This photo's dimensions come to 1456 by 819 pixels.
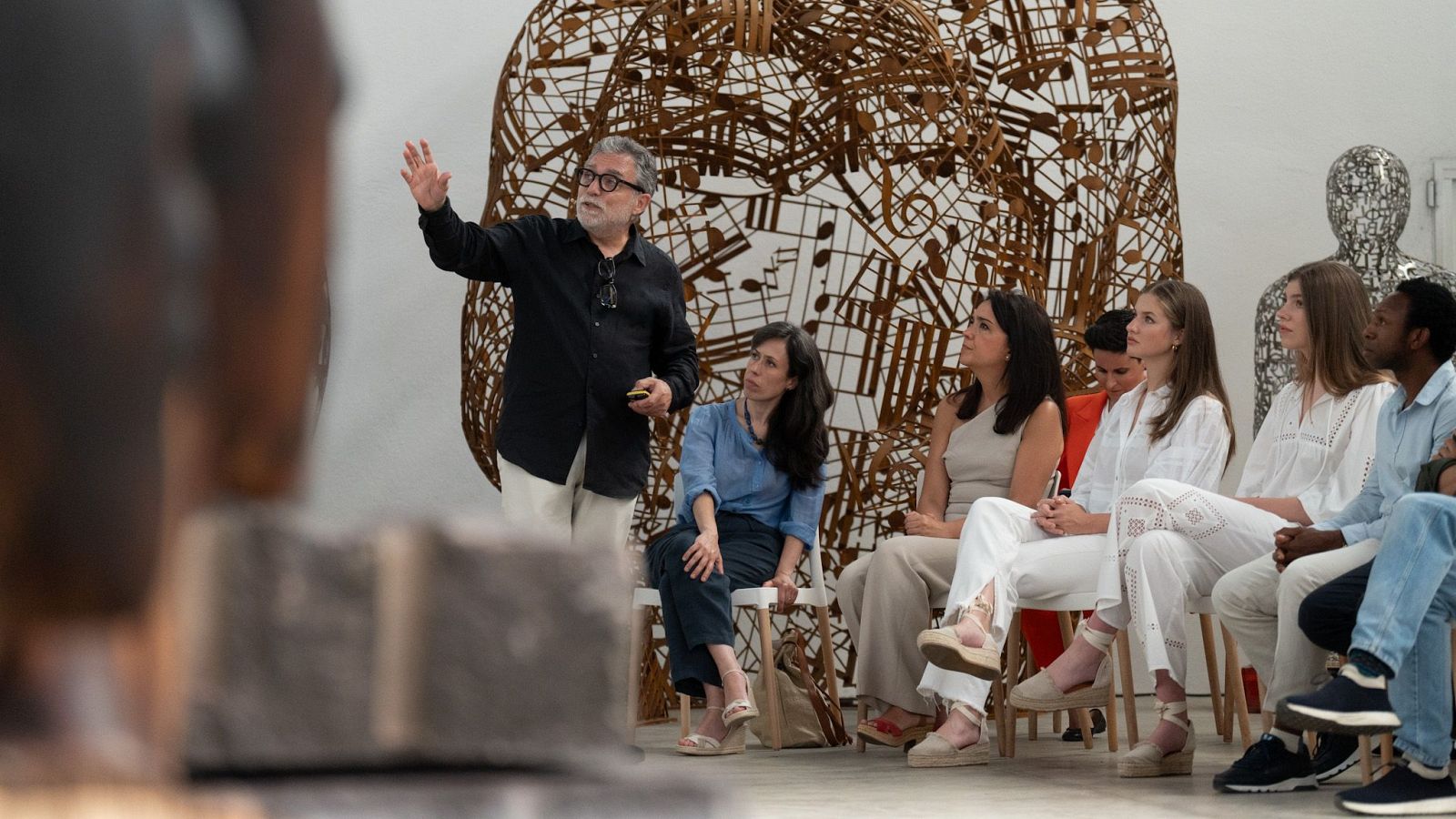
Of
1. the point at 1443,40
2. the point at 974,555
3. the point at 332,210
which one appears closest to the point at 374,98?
the point at 974,555

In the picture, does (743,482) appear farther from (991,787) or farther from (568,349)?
(991,787)

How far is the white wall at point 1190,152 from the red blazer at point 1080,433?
156 centimetres

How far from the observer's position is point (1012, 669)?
326 cm

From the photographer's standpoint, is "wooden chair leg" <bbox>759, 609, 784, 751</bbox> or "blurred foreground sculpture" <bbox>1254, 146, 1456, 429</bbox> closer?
"wooden chair leg" <bbox>759, 609, 784, 751</bbox>

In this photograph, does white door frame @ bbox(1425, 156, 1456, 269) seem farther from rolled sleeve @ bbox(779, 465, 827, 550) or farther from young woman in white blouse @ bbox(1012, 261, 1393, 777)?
rolled sleeve @ bbox(779, 465, 827, 550)

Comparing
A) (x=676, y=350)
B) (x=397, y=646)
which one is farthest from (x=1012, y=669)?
(x=397, y=646)

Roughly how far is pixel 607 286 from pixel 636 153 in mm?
243

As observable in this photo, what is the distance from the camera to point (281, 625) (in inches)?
14.8

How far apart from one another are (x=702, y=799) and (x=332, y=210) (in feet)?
0.63

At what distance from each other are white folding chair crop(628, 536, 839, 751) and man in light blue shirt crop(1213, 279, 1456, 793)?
96cm

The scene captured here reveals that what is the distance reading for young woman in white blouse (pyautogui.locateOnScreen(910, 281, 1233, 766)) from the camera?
9.46ft

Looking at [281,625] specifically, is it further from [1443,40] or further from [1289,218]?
[1443,40]

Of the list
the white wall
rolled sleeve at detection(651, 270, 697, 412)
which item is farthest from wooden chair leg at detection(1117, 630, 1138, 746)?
the white wall

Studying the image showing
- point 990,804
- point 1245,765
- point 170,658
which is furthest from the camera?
point 1245,765
